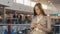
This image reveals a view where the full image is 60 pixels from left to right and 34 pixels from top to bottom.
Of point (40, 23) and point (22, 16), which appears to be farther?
point (22, 16)

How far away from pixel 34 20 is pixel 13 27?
73.3 inches

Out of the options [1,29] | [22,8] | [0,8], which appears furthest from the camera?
[22,8]

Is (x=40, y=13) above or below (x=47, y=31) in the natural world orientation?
above

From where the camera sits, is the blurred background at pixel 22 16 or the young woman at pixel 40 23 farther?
the blurred background at pixel 22 16

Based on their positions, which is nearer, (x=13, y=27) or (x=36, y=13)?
(x=36, y=13)

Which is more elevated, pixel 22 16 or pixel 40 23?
pixel 40 23

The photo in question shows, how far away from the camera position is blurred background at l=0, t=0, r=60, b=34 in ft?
11.6

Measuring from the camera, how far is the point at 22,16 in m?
5.15

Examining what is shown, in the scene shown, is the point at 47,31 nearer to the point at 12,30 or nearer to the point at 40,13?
the point at 40,13

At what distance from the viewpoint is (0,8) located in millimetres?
5551

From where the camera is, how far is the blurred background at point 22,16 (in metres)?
3.55

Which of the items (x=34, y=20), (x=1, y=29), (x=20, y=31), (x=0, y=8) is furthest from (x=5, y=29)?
(x=0, y=8)

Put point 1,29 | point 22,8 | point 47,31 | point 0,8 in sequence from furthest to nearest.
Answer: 1. point 22,8
2. point 0,8
3. point 1,29
4. point 47,31

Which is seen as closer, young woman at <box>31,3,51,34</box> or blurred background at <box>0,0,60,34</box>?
young woman at <box>31,3,51,34</box>
